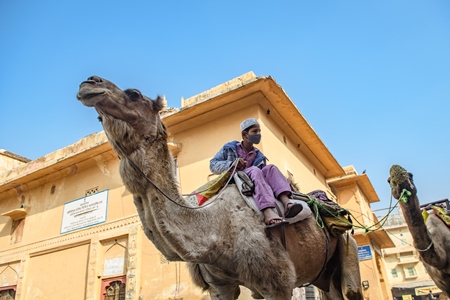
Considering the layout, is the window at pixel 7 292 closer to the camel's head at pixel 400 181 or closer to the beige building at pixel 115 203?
the beige building at pixel 115 203

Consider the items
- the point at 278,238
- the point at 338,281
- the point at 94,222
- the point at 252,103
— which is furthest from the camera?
the point at 94,222

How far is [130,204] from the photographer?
12.2 m

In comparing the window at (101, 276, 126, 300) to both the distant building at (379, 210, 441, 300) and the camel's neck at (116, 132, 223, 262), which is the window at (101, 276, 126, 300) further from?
the distant building at (379, 210, 441, 300)

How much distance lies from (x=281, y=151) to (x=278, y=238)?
8032mm

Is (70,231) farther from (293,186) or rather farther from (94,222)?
(293,186)

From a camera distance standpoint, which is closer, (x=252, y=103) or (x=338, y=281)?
(x=338, y=281)

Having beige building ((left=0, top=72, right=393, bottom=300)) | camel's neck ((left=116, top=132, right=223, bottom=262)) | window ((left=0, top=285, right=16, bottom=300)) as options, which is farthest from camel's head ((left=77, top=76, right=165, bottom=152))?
window ((left=0, top=285, right=16, bottom=300))

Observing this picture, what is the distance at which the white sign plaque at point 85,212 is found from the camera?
12969 mm

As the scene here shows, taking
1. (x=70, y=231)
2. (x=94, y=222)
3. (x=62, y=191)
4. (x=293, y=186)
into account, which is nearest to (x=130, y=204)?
(x=94, y=222)

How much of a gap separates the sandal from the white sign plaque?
10.2 metres

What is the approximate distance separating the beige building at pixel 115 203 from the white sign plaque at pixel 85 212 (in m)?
0.04

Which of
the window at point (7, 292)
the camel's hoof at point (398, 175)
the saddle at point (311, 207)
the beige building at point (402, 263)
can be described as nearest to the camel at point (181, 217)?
the saddle at point (311, 207)

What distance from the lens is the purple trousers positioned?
3.79 metres

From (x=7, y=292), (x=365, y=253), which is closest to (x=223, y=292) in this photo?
(x=7, y=292)
